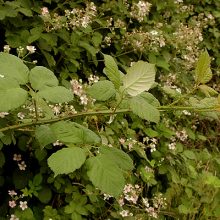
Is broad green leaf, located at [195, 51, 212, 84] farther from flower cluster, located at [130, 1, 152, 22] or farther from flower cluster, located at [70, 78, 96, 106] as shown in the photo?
flower cluster, located at [130, 1, 152, 22]

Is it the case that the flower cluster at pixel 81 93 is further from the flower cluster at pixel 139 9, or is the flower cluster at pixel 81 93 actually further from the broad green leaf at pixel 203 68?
the broad green leaf at pixel 203 68

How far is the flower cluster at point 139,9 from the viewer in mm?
2564

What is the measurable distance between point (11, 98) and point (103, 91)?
0.22 meters

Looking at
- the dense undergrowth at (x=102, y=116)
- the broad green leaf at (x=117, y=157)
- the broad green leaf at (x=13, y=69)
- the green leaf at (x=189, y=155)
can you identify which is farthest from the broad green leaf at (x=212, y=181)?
the broad green leaf at (x=13, y=69)

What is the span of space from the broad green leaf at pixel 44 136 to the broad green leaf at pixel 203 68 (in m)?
0.40

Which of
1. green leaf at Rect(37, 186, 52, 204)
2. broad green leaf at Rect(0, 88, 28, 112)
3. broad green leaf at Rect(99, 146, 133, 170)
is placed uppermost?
broad green leaf at Rect(0, 88, 28, 112)

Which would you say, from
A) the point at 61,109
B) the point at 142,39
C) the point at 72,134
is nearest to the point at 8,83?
the point at 72,134

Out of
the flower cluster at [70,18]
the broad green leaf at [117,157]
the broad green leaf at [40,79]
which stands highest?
the broad green leaf at [40,79]

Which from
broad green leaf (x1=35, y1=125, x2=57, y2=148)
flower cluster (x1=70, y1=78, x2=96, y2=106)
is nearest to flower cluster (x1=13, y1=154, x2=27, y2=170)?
flower cluster (x1=70, y1=78, x2=96, y2=106)

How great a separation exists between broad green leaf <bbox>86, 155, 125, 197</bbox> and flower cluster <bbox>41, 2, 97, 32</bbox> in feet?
4.11

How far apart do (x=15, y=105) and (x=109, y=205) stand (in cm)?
152

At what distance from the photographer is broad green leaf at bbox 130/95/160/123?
93 cm

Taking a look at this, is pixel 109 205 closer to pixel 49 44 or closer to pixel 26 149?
pixel 26 149

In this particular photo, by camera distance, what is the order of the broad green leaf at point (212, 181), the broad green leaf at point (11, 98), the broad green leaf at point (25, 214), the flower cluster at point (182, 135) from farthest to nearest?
the flower cluster at point (182, 135) < the broad green leaf at point (212, 181) < the broad green leaf at point (25, 214) < the broad green leaf at point (11, 98)
